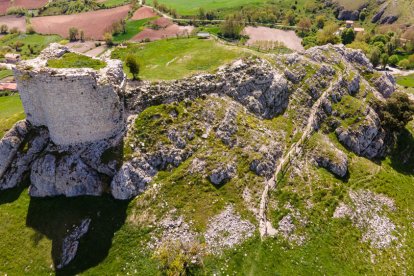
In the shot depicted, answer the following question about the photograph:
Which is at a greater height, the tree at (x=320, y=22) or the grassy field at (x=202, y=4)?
the grassy field at (x=202, y=4)

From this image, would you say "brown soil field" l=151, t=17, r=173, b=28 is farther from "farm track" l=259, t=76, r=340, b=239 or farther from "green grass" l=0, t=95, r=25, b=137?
"farm track" l=259, t=76, r=340, b=239

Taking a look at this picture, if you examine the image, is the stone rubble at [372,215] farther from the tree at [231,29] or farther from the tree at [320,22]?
the tree at [320,22]

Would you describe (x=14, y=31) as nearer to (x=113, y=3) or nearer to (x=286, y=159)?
(x=113, y=3)

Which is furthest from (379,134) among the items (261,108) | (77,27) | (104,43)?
(77,27)

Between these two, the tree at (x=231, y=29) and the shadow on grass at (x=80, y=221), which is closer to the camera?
the shadow on grass at (x=80, y=221)

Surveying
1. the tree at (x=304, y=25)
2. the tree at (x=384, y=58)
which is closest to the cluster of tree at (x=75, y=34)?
the tree at (x=304, y=25)

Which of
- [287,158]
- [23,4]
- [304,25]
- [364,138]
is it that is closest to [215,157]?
[287,158]

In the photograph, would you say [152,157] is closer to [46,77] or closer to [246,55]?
[46,77]
